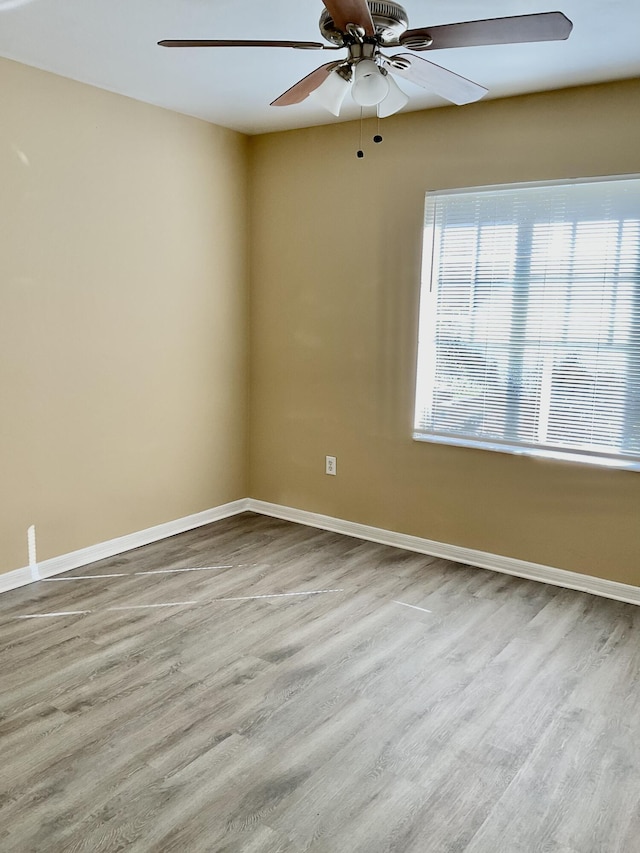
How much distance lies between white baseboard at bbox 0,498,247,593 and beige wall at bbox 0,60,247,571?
0.15 feet

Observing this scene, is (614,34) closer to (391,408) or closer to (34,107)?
(391,408)

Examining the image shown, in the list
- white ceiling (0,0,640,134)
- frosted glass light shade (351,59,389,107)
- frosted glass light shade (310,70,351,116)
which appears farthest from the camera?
white ceiling (0,0,640,134)

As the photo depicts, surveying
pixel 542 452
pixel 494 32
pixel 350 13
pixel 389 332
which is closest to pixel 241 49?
pixel 350 13

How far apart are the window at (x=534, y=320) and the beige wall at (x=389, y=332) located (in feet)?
0.30

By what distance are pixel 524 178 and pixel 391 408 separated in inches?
55.9

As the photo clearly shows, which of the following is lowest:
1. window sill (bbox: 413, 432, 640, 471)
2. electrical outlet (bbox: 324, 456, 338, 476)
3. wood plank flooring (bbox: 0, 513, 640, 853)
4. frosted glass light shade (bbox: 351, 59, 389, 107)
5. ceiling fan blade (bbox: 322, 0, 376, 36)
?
wood plank flooring (bbox: 0, 513, 640, 853)

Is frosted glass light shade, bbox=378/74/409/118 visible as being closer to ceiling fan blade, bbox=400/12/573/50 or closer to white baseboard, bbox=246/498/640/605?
ceiling fan blade, bbox=400/12/573/50

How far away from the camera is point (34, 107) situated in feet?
10.7

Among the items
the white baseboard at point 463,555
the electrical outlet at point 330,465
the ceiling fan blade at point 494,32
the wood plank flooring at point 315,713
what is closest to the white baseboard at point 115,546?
the wood plank flooring at point 315,713

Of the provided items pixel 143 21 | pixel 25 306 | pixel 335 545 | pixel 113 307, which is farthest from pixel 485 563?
pixel 143 21

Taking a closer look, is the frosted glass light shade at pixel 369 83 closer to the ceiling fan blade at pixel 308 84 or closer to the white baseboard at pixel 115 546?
the ceiling fan blade at pixel 308 84

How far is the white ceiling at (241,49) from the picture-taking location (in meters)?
2.51

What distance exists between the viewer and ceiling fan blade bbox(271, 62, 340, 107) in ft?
7.39

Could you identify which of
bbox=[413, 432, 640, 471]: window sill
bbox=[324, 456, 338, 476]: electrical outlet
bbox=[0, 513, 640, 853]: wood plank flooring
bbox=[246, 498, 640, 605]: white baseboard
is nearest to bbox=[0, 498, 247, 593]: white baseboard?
bbox=[0, 513, 640, 853]: wood plank flooring
